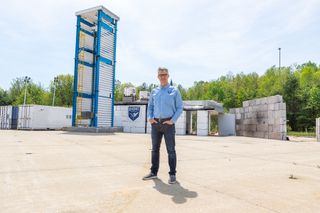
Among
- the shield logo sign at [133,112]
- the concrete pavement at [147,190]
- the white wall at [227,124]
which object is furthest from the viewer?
the white wall at [227,124]

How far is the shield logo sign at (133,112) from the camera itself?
938 inches

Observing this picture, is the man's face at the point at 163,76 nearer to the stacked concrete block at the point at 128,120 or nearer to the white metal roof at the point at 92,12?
the white metal roof at the point at 92,12

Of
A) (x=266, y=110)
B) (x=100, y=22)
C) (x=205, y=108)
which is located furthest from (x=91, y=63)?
(x=266, y=110)

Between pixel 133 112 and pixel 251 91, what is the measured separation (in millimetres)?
36402

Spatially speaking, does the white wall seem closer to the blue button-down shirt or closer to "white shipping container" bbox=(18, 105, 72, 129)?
"white shipping container" bbox=(18, 105, 72, 129)

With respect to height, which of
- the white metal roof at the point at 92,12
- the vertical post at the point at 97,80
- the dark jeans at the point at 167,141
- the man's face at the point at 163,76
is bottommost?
the dark jeans at the point at 167,141

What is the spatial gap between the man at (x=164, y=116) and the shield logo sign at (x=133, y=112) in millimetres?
19787

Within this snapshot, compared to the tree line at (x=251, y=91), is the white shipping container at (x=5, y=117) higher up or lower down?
lower down

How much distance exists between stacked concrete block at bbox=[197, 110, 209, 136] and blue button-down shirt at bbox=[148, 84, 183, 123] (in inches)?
714

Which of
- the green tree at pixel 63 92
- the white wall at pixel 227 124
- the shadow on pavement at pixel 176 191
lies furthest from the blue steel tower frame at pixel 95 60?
the green tree at pixel 63 92

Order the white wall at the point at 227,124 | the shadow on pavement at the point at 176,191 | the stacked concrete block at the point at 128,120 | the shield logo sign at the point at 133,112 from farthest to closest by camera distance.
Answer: the white wall at the point at 227,124 < the shield logo sign at the point at 133,112 < the stacked concrete block at the point at 128,120 < the shadow on pavement at the point at 176,191

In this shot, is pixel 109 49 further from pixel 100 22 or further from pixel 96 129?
pixel 96 129

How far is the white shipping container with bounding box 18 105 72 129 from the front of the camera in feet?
81.5

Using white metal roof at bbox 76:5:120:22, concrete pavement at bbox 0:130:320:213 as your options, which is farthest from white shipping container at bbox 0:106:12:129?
concrete pavement at bbox 0:130:320:213
